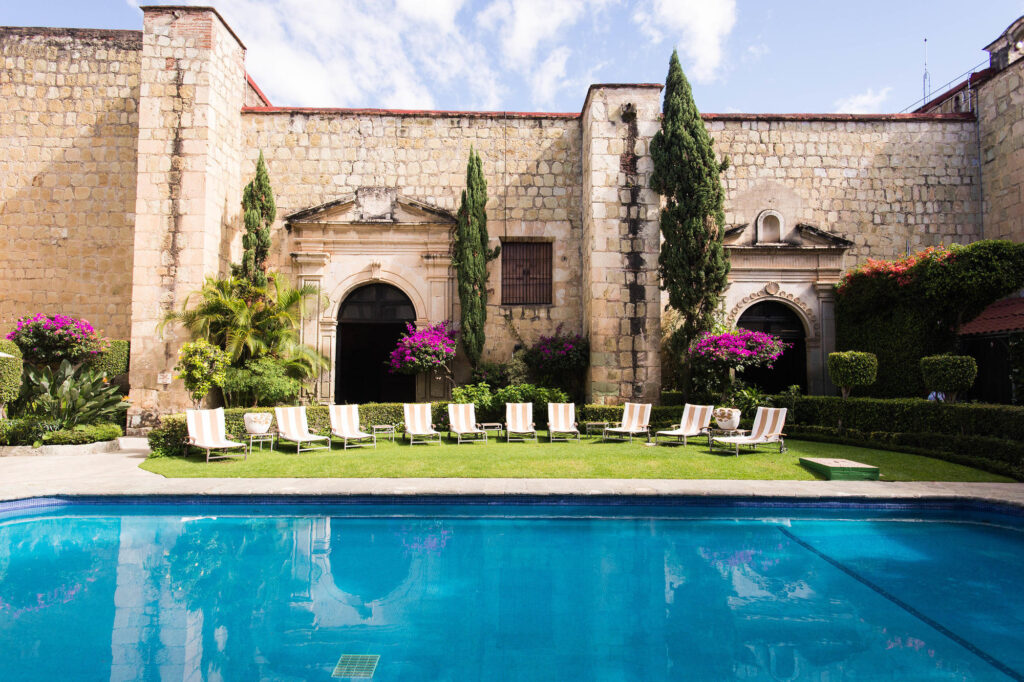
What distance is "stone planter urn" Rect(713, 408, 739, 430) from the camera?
9859mm

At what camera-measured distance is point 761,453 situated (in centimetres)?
895

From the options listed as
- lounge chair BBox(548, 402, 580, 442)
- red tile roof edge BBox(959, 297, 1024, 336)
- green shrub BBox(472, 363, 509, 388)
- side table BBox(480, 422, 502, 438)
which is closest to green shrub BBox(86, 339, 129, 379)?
green shrub BBox(472, 363, 509, 388)

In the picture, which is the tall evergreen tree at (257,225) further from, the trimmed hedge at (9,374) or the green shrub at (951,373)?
the green shrub at (951,373)

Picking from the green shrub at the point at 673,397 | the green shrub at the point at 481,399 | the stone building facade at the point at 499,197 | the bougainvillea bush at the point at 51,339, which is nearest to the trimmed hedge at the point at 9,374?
the bougainvillea bush at the point at 51,339

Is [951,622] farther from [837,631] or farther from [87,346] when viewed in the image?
[87,346]

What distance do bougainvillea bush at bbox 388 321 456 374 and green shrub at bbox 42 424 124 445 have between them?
516 centimetres

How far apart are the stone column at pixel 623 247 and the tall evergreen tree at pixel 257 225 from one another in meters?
6.73

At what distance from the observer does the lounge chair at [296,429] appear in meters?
9.38

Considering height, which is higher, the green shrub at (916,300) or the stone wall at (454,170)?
the stone wall at (454,170)

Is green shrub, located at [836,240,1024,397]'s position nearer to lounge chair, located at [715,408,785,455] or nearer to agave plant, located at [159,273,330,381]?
lounge chair, located at [715,408,785,455]

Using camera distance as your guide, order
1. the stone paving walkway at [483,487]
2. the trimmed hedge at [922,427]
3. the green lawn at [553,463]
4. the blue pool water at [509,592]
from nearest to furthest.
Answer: the blue pool water at [509,592], the stone paving walkway at [483,487], the green lawn at [553,463], the trimmed hedge at [922,427]

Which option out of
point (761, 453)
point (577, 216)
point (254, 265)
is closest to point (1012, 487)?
point (761, 453)

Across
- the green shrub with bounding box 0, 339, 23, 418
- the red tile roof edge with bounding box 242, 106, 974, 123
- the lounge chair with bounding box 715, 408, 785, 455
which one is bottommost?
the lounge chair with bounding box 715, 408, 785, 455

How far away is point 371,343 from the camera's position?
14.1 meters
